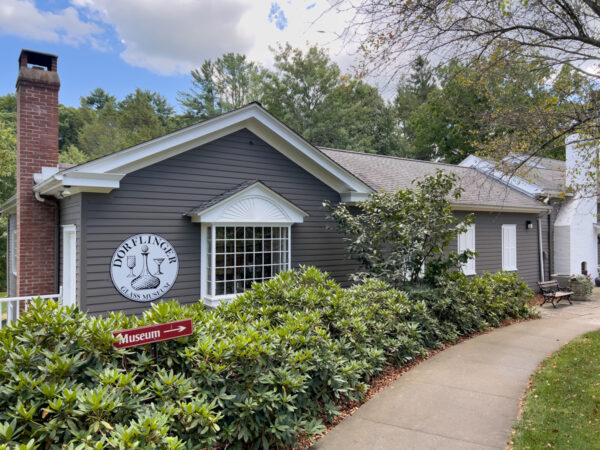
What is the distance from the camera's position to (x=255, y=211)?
8133 millimetres

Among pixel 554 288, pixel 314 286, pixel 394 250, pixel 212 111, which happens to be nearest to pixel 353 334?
pixel 314 286

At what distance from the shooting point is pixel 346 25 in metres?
5.42

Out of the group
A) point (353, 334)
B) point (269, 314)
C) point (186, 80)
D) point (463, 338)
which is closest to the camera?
point (269, 314)

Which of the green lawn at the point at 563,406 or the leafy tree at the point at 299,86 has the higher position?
the leafy tree at the point at 299,86

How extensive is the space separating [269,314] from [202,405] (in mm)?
2154

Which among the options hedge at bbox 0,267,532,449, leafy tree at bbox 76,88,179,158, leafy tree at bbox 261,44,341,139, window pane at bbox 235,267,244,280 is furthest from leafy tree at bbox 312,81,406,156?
hedge at bbox 0,267,532,449

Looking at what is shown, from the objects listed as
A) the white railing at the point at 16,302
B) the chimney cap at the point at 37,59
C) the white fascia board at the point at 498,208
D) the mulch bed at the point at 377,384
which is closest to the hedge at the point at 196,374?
the mulch bed at the point at 377,384

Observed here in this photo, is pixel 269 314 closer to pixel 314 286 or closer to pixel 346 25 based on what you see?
pixel 314 286

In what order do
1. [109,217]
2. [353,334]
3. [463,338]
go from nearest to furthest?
[353,334] < [109,217] < [463,338]

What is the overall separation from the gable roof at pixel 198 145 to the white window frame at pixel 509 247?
7537mm

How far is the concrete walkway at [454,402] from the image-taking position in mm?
4066

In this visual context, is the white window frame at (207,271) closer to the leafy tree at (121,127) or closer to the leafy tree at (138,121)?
the leafy tree at (138,121)

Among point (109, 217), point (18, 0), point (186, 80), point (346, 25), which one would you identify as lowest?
point (109, 217)

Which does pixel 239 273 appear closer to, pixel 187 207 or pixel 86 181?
pixel 187 207
